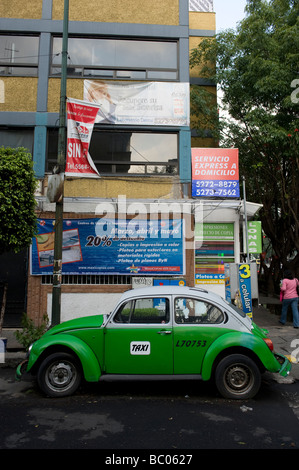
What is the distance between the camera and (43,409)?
4711 mm

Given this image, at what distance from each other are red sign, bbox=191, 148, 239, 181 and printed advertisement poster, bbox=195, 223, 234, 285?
5.20 ft

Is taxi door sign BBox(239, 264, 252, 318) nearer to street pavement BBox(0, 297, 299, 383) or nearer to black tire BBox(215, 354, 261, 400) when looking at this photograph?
street pavement BBox(0, 297, 299, 383)

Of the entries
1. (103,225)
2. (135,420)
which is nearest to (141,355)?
(135,420)

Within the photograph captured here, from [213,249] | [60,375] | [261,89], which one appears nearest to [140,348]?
[60,375]

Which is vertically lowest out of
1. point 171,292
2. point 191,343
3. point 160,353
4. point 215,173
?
point 160,353

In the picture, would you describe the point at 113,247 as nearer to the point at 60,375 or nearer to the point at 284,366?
the point at 60,375

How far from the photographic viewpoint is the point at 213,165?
1074cm

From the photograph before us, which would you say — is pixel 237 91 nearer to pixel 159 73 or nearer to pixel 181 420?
pixel 159 73

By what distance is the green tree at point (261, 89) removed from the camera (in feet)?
37.3

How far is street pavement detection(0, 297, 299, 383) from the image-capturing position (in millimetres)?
7052

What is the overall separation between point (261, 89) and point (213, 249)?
18.3ft

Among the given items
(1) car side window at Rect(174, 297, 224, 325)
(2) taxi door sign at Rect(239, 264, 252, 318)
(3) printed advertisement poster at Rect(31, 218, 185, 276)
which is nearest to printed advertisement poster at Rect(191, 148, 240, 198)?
(3) printed advertisement poster at Rect(31, 218, 185, 276)

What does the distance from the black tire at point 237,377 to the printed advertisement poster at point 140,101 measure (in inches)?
320

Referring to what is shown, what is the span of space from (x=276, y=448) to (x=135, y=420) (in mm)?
1689
